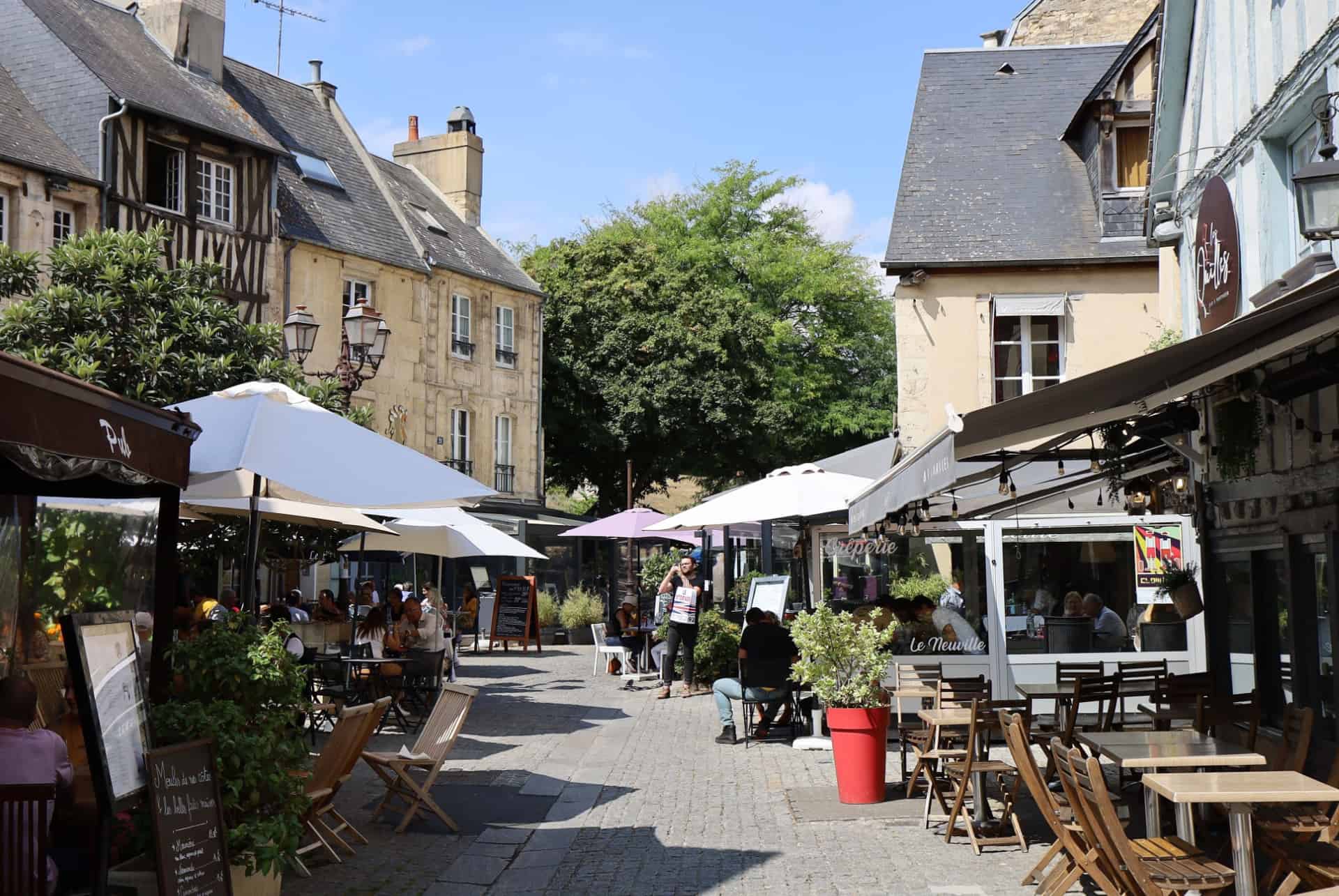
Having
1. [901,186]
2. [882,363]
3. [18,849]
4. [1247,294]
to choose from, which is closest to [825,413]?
[882,363]

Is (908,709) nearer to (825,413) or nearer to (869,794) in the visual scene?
(869,794)

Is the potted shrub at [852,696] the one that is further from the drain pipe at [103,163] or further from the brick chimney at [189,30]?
the brick chimney at [189,30]

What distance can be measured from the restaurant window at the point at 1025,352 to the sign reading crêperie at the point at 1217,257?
24.8 ft

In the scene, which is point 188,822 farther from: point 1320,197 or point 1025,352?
point 1025,352

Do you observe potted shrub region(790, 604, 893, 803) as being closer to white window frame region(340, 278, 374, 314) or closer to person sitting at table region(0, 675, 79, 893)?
person sitting at table region(0, 675, 79, 893)

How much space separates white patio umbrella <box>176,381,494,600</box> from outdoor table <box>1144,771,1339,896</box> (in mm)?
4701

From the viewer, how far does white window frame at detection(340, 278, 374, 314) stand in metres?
30.3

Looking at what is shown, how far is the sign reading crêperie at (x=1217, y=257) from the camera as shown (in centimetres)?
1053

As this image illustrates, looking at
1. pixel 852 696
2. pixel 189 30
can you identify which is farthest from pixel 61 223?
pixel 852 696

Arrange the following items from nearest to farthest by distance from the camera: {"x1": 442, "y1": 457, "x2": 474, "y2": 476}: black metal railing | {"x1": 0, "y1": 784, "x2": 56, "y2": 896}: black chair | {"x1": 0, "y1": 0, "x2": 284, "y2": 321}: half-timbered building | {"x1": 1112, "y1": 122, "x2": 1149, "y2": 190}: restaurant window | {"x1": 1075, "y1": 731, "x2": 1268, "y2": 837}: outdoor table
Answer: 1. {"x1": 0, "y1": 784, "x2": 56, "y2": 896}: black chair
2. {"x1": 1075, "y1": 731, "x2": 1268, "y2": 837}: outdoor table
3. {"x1": 1112, "y1": 122, "x2": 1149, "y2": 190}: restaurant window
4. {"x1": 0, "y1": 0, "x2": 284, "y2": 321}: half-timbered building
5. {"x1": 442, "y1": 457, "x2": 474, "y2": 476}: black metal railing

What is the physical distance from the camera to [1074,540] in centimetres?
1387

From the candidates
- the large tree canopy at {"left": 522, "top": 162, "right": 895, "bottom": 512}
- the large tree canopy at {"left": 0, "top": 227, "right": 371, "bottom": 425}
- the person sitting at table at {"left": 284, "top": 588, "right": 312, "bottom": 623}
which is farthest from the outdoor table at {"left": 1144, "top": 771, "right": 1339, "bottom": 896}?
the large tree canopy at {"left": 522, "top": 162, "right": 895, "bottom": 512}

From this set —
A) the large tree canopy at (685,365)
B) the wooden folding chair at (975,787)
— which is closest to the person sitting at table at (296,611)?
the wooden folding chair at (975,787)

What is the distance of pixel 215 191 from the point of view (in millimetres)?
26797
